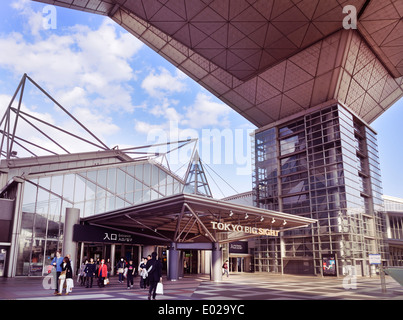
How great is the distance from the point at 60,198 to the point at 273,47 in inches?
1016

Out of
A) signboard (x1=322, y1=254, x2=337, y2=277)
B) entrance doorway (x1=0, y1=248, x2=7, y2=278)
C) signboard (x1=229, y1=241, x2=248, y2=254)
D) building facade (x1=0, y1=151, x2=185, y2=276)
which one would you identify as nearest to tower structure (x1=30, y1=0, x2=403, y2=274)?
signboard (x1=322, y1=254, x2=337, y2=277)

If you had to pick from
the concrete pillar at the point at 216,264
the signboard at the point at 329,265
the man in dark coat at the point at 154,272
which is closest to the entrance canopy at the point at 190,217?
the concrete pillar at the point at 216,264

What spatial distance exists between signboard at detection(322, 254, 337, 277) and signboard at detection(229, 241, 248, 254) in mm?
11543

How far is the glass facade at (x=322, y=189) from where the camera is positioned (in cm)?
4059

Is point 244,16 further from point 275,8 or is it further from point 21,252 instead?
point 21,252

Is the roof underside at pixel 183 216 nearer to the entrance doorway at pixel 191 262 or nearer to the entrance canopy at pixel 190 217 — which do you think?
the entrance canopy at pixel 190 217

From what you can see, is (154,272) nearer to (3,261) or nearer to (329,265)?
(3,261)

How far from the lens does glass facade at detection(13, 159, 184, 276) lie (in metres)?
28.1

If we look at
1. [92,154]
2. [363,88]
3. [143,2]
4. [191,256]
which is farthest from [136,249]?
[363,88]

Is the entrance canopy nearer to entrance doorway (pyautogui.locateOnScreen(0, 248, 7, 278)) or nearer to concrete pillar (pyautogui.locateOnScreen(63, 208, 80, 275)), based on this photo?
concrete pillar (pyautogui.locateOnScreen(63, 208, 80, 275))
